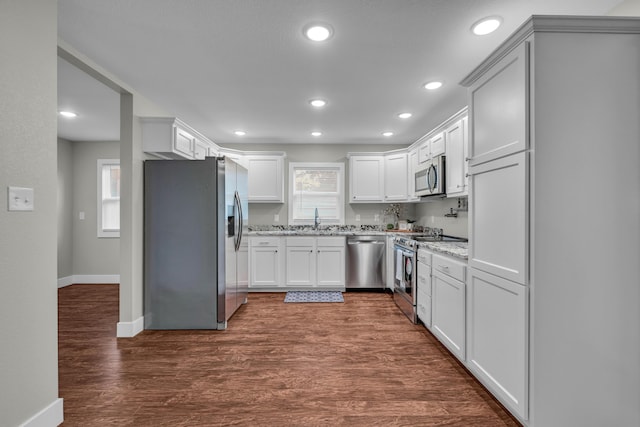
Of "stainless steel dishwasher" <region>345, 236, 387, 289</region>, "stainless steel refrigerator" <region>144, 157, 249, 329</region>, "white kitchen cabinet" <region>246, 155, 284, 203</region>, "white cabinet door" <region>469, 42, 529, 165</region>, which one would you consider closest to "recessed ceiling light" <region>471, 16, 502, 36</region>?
"white cabinet door" <region>469, 42, 529, 165</region>

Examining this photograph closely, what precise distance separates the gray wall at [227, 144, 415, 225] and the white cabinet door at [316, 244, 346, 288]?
918 mm

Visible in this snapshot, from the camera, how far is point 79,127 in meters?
4.43

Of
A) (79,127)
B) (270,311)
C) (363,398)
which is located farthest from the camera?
(79,127)

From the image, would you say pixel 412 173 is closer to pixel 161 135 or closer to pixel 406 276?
pixel 406 276

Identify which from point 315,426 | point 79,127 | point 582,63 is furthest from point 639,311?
point 79,127

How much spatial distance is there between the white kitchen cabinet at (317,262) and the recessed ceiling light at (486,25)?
3.15 m

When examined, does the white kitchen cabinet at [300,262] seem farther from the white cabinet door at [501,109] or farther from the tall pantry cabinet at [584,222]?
the tall pantry cabinet at [584,222]

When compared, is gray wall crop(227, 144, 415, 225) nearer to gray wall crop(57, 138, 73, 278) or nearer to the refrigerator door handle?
the refrigerator door handle

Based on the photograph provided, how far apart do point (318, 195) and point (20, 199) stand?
13.7ft

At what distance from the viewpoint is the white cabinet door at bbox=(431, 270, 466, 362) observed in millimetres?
2258

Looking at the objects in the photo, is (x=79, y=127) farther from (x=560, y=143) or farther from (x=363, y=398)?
(x=560, y=143)

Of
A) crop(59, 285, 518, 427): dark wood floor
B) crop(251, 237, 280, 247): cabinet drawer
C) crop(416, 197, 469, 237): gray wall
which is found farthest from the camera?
crop(251, 237, 280, 247): cabinet drawer

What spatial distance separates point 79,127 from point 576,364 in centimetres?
600

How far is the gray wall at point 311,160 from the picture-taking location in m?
5.34
